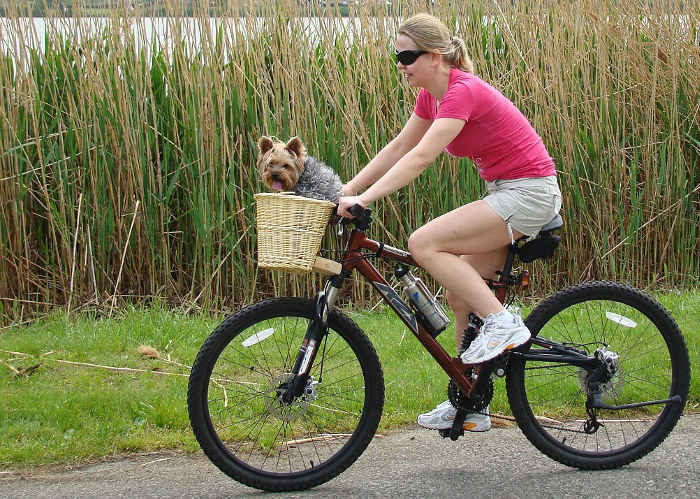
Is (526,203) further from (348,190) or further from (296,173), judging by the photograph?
(296,173)

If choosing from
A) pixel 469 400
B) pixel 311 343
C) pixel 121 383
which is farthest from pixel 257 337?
pixel 121 383

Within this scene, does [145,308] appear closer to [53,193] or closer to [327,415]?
[53,193]

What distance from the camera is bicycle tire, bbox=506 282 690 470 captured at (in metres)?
3.61

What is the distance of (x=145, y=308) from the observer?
5.94m

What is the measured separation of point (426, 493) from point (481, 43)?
156 inches

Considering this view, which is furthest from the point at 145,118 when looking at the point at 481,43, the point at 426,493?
the point at 426,493

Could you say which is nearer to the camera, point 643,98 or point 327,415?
point 327,415

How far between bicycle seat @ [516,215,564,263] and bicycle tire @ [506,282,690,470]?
0.22 metres

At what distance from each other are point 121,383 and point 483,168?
2.38 meters

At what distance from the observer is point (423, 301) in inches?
136

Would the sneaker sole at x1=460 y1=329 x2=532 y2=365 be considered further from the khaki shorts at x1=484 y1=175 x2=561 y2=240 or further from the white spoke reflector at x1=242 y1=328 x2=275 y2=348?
the white spoke reflector at x1=242 y1=328 x2=275 y2=348

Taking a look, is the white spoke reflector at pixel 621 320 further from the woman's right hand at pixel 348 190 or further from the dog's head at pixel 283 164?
the dog's head at pixel 283 164

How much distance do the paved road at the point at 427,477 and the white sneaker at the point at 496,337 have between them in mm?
573

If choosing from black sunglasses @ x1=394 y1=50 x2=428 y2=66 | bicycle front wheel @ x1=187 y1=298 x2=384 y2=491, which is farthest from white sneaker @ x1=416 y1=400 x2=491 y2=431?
black sunglasses @ x1=394 y1=50 x2=428 y2=66
